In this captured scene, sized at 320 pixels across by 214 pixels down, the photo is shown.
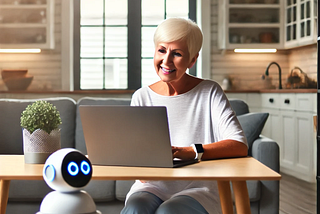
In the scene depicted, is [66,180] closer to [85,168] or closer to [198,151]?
[85,168]

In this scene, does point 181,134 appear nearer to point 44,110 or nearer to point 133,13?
point 44,110

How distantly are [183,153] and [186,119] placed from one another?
34 cm

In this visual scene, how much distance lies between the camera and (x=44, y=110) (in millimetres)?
1574

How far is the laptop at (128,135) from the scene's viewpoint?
52.2 inches

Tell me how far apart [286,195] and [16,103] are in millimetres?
2439

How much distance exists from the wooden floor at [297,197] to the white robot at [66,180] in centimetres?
251

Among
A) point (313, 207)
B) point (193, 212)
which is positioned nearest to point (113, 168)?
point (193, 212)

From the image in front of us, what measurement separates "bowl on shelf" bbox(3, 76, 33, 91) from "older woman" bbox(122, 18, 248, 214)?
14.6 feet

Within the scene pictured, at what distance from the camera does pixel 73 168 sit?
1113 mm

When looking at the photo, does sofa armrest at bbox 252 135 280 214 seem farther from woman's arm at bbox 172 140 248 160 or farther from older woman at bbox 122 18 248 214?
woman's arm at bbox 172 140 248 160

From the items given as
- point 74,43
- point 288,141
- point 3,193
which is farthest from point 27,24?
point 3,193

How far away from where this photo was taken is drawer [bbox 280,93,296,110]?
4.75 m

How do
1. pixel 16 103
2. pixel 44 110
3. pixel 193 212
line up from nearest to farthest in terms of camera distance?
pixel 193 212
pixel 44 110
pixel 16 103

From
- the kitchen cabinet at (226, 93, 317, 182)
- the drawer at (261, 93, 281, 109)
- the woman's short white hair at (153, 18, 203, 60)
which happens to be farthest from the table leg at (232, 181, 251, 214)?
the drawer at (261, 93, 281, 109)
